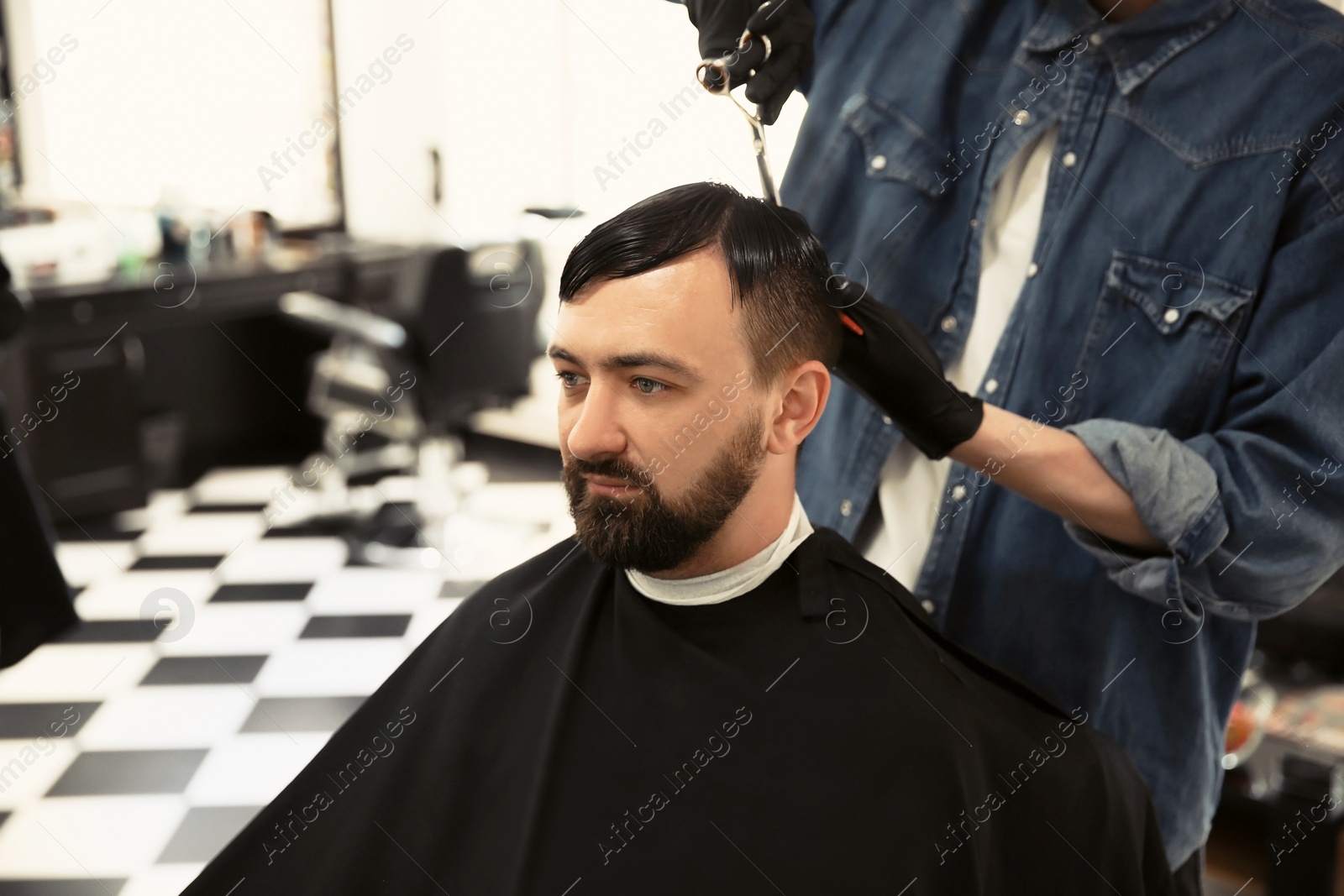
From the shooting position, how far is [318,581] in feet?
14.6

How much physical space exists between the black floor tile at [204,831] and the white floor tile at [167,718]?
0.37 m

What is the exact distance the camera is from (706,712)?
1.30 meters

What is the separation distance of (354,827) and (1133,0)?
132 centimetres

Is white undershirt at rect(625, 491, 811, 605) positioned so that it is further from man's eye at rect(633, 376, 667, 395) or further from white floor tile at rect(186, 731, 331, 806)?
white floor tile at rect(186, 731, 331, 806)

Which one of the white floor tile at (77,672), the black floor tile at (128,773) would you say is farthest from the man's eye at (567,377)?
the white floor tile at (77,672)

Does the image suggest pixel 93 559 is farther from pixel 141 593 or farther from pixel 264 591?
pixel 264 591

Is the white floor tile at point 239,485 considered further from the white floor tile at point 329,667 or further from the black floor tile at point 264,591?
the white floor tile at point 329,667

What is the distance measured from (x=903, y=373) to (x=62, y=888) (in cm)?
250

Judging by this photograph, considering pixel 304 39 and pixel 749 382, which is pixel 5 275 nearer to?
pixel 749 382

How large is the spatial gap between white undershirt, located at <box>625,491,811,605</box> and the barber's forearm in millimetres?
224

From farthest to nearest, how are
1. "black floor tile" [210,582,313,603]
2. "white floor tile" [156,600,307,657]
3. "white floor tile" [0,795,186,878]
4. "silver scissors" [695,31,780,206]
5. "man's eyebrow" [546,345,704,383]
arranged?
"black floor tile" [210,582,313,603]
"white floor tile" [156,600,307,657]
"white floor tile" [0,795,186,878]
"silver scissors" [695,31,780,206]
"man's eyebrow" [546,345,704,383]

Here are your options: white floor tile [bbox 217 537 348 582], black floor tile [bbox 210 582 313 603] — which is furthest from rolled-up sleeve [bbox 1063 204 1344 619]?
white floor tile [bbox 217 537 348 582]

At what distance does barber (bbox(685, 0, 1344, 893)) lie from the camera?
126 cm

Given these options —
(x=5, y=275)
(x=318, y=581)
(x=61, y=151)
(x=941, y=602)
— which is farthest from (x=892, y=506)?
(x=61, y=151)
